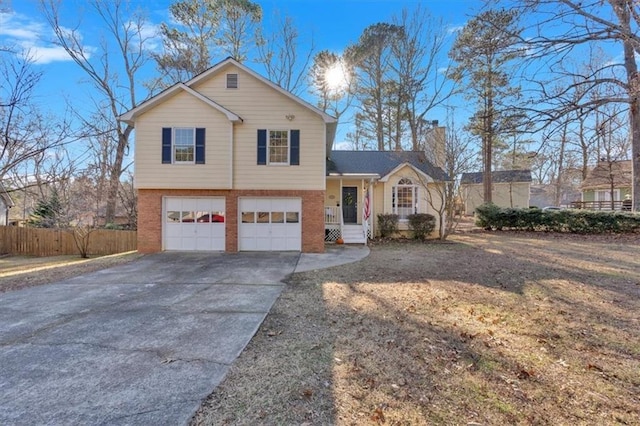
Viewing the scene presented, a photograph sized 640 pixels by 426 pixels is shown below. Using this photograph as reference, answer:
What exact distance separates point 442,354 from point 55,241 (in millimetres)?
21683

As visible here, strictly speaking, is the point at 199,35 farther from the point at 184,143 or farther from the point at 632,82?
the point at 632,82

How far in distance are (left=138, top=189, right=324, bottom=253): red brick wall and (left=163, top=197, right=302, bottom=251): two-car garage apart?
18 centimetres

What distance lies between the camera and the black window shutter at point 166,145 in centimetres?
1187

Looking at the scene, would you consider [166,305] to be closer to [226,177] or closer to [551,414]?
[551,414]

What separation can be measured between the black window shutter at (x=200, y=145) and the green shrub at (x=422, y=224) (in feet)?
33.7

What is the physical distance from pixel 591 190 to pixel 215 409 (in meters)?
42.2

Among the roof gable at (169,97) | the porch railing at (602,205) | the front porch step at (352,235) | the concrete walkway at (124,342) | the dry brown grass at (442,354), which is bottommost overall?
the dry brown grass at (442,354)

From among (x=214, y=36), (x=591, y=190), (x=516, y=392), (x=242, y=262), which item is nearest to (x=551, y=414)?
(x=516, y=392)

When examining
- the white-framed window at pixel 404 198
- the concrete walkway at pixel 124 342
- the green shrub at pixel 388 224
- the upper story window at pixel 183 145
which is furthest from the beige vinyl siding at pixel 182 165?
the white-framed window at pixel 404 198

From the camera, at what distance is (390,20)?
2344 centimetres

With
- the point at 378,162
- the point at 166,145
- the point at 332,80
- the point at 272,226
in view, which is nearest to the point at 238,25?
the point at 332,80

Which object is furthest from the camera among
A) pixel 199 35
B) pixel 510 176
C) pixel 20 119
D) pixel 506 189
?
pixel 506 189

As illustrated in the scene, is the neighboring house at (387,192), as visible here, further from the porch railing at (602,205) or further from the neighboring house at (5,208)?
the neighboring house at (5,208)

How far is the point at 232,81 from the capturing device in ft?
40.6
